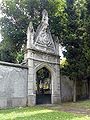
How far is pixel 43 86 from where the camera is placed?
3169 cm

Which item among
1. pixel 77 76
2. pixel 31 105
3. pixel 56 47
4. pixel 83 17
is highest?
pixel 83 17

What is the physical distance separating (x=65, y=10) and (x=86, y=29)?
399 cm

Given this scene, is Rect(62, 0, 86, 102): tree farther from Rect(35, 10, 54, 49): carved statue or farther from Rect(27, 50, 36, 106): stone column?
Rect(27, 50, 36, 106): stone column

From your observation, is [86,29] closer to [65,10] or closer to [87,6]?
[87,6]

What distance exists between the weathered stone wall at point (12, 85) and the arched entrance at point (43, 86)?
3751 millimetres

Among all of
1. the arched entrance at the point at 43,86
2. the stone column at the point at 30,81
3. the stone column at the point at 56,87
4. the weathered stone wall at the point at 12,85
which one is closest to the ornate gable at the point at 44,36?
the stone column at the point at 30,81

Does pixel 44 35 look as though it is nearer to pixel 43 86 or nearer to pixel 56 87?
pixel 56 87

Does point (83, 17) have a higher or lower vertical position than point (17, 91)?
higher

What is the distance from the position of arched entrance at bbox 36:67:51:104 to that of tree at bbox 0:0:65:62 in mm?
4040

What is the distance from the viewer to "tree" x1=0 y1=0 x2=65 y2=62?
2292 cm

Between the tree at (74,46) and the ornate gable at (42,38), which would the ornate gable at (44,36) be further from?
Answer: the tree at (74,46)

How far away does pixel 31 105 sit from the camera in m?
18.8

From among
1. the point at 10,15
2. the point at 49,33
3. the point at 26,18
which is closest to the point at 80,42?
the point at 49,33

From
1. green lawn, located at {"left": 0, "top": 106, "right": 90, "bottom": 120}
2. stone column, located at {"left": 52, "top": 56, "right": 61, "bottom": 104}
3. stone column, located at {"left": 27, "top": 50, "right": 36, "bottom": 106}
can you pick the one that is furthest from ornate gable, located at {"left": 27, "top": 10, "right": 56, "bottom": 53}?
green lawn, located at {"left": 0, "top": 106, "right": 90, "bottom": 120}
